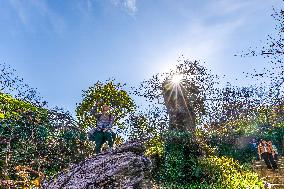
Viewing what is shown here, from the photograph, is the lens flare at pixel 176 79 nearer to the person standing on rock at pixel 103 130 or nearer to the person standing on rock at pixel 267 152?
the person standing on rock at pixel 267 152

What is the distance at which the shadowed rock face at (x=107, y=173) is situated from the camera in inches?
230

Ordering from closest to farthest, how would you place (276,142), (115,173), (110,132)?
(115,173) → (110,132) → (276,142)

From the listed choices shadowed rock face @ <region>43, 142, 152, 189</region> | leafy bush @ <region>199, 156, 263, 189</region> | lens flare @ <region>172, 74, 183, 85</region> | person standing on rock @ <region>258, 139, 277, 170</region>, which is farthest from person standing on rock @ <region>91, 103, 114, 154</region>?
lens flare @ <region>172, 74, 183, 85</region>

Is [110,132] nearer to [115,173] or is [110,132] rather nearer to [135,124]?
[115,173]

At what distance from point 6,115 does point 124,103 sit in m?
21.6

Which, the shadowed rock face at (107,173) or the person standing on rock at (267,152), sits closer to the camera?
the shadowed rock face at (107,173)

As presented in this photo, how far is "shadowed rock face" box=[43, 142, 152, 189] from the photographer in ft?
A: 19.2

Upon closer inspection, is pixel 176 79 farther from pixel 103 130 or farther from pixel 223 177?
pixel 103 130

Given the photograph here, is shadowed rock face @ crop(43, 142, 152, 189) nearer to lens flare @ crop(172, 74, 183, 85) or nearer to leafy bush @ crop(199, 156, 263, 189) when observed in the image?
leafy bush @ crop(199, 156, 263, 189)

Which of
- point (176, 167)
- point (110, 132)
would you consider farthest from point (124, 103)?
point (110, 132)

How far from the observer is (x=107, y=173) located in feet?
20.1

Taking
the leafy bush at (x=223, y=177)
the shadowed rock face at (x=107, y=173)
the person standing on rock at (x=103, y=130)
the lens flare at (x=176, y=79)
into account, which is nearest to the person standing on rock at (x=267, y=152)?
the leafy bush at (x=223, y=177)

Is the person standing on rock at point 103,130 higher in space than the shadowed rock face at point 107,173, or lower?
higher

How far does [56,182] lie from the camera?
636 cm
